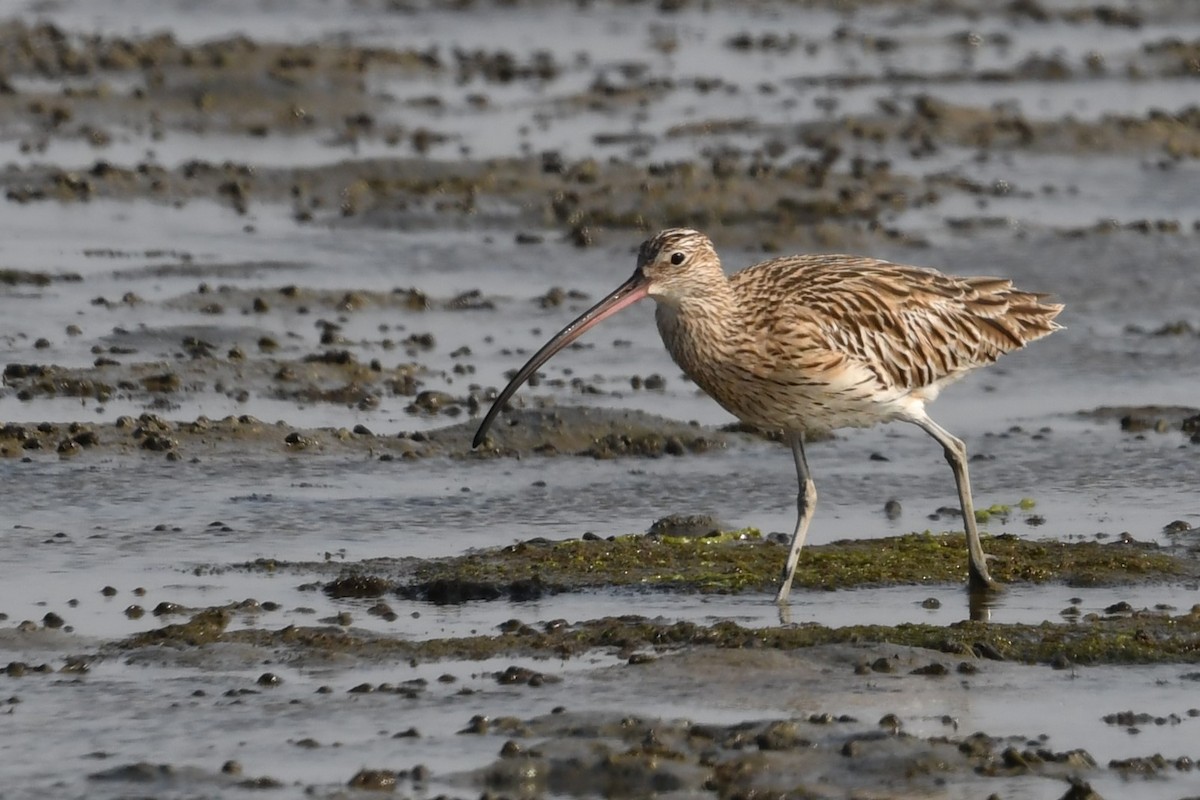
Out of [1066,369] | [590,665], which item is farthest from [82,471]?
[1066,369]

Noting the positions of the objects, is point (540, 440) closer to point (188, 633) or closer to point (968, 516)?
point (968, 516)

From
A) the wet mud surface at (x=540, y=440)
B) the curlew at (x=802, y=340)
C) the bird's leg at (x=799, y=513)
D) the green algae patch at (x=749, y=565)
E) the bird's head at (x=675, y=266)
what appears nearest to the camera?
the wet mud surface at (x=540, y=440)

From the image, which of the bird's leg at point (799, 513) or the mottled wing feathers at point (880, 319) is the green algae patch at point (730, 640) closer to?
the bird's leg at point (799, 513)

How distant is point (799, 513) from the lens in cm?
1077

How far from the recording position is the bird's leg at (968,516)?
10.6m

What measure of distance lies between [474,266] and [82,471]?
5.84 metres

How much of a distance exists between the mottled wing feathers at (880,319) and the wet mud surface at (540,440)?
83cm

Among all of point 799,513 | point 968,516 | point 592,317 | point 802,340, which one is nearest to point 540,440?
point 592,317

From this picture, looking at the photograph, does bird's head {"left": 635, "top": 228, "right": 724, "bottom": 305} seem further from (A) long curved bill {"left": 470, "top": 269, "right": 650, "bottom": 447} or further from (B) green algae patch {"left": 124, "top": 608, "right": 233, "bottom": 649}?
(B) green algae patch {"left": 124, "top": 608, "right": 233, "bottom": 649}

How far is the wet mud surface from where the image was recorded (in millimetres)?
8359

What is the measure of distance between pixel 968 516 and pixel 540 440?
3.13 metres

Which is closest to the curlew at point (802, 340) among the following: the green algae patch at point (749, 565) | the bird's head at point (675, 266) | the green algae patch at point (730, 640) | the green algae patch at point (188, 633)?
the bird's head at point (675, 266)

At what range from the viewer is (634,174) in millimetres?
20016

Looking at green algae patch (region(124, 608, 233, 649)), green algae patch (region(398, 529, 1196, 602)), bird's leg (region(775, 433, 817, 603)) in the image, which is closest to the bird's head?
bird's leg (region(775, 433, 817, 603))
